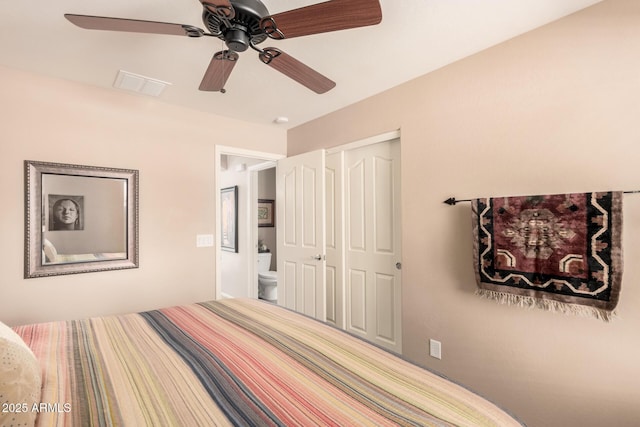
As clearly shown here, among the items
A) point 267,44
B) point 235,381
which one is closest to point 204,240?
point 267,44

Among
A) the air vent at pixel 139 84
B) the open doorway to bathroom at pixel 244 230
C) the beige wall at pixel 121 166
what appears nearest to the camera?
the beige wall at pixel 121 166

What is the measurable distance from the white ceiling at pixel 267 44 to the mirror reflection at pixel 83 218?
0.83 metres

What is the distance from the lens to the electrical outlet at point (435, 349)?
7.39 ft

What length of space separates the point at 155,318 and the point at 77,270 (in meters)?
1.19

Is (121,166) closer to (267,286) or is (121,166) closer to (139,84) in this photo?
(139,84)

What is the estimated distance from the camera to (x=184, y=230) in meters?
2.98

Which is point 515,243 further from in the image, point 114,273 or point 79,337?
point 114,273

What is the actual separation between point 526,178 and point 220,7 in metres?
1.85

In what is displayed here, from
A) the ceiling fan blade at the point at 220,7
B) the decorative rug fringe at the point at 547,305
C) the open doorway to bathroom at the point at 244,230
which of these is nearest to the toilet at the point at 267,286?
the open doorway to bathroom at the point at 244,230

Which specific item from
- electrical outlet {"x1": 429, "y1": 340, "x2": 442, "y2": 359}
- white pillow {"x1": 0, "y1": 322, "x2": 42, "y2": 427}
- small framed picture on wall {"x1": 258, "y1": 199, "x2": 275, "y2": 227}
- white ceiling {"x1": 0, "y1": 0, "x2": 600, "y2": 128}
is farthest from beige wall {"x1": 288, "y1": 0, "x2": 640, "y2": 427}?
small framed picture on wall {"x1": 258, "y1": 199, "x2": 275, "y2": 227}

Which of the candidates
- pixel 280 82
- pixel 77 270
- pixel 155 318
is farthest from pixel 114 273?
pixel 280 82

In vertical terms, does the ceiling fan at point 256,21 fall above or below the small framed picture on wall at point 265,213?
above

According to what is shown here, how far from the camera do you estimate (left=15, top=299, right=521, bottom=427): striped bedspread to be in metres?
0.87

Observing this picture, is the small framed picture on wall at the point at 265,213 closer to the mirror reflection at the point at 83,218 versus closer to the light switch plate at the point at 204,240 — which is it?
the light switch plate at the point at 204,240
